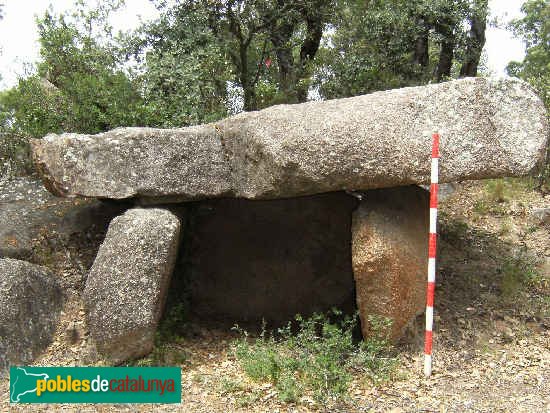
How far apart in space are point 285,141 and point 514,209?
13.6 feet

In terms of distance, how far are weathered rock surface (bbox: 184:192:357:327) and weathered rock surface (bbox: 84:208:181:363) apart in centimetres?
140

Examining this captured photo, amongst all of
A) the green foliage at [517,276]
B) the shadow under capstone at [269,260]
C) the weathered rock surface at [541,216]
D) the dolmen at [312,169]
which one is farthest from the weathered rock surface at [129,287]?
the weathered rock surface at [541,216]

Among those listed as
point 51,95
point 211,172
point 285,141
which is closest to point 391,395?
point 285,141

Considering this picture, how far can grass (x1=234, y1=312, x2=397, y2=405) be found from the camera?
366 centimetres

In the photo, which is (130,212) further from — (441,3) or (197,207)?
(441,3)

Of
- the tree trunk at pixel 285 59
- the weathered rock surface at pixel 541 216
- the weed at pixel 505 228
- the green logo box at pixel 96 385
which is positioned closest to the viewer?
the green logo box at pixel 96 385

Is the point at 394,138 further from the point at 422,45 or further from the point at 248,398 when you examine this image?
the point at 422,45

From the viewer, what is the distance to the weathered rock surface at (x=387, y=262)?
13.6 ft

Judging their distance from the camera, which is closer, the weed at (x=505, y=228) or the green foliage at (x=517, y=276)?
the green foliage at (x=517, y=276)

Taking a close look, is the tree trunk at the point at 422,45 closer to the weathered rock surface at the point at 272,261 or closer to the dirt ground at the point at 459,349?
the dirt ground at the point at 459,349

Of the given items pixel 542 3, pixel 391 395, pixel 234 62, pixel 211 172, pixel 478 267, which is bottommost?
pixel 391 395

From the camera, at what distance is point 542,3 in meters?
17.5

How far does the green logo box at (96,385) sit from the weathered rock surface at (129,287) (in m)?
0.26

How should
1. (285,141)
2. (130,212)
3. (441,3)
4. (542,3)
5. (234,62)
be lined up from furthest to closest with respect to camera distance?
(542,3) → (234,62) → (441,3) → (130,212) → (285,141)
